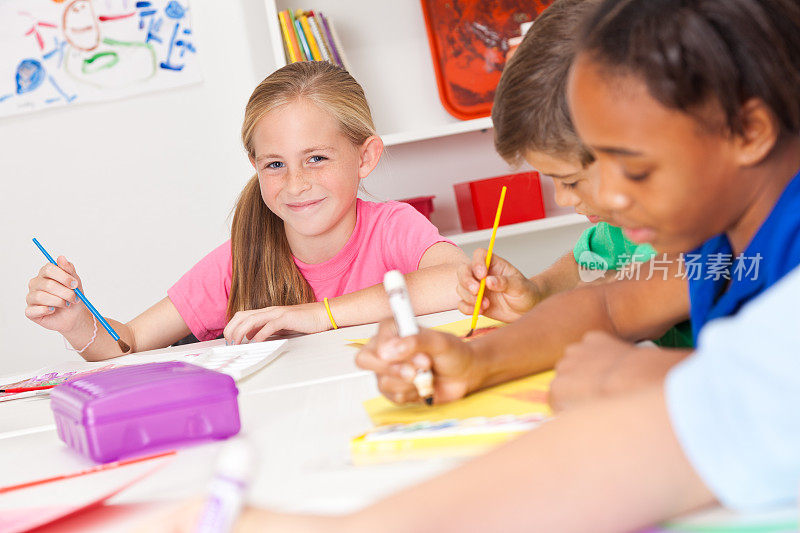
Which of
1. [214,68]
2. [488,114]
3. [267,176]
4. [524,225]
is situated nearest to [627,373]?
[267,176]

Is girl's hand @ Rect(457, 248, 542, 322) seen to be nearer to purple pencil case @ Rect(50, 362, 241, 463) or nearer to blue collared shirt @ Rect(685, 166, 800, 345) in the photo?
blue collared shirt @ Rect(685, 166, 800, 345)

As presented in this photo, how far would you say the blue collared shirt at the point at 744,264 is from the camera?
621mm

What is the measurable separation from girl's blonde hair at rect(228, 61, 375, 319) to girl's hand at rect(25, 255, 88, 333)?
30cm

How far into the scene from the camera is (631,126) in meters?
0.61

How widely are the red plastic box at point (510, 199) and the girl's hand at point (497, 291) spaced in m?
1.15

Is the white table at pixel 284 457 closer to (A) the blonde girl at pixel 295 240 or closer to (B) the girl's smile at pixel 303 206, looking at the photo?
(A) the blonde girl at pixel 295 240

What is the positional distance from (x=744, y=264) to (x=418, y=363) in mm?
295

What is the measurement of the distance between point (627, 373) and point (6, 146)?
2416 mm

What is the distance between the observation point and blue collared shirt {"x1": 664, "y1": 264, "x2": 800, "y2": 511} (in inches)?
14.0

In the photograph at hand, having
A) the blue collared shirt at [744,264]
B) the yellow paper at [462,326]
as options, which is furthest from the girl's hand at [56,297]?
the blue collared shirt at [744,264]

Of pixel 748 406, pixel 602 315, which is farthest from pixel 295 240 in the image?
pixel 748 406

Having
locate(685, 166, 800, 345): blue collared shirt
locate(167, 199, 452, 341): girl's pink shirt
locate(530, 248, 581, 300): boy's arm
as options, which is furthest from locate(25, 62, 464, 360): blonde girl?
locate(685, 166, 800, 345): blue collared shirt

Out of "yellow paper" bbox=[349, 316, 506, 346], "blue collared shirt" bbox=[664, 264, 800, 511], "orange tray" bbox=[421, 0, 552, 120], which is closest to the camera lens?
"blue collared shirt" bbox=[664, 264, 800, 511]

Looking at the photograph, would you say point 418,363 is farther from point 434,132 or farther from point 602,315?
point 434,132
